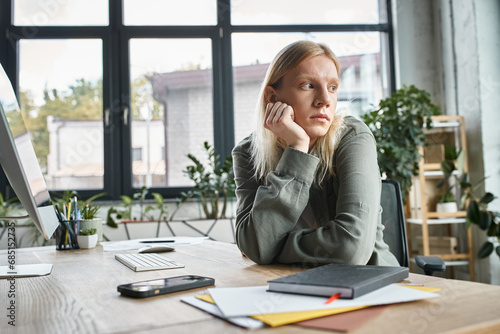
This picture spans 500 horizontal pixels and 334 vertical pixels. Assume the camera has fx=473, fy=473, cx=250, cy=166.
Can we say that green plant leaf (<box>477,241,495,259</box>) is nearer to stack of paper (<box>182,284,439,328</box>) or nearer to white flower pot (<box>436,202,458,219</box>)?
white flower pot (<box>436,202,458,219</box>)

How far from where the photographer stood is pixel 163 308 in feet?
2.37

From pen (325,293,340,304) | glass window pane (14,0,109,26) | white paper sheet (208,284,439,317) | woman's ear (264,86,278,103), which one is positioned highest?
glass window pane (14,0,109,26)

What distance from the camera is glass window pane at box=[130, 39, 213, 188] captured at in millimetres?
3875

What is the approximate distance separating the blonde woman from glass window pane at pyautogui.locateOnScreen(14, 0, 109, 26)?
282 cm

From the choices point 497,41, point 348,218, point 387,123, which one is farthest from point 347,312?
point 497,41

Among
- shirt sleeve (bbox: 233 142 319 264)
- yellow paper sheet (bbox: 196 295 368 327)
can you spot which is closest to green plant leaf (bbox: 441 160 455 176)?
shirt sleeve (bbox: 233 142 319 264)

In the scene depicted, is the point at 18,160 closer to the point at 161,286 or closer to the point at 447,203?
the point at 161,286

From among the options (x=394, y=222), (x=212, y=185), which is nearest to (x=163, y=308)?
(x=394, y=222)

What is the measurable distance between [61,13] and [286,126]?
320 centimetres

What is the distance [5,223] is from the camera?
3.16 m

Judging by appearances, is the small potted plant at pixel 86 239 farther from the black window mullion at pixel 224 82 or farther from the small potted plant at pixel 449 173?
the small potted plant at pixel 449 173

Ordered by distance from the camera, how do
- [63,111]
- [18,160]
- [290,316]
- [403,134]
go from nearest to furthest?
[290,316] → [18,160] → [403,134] → [63,111]

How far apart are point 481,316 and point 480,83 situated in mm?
3102

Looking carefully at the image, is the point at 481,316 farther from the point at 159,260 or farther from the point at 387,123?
the point at 387,123
